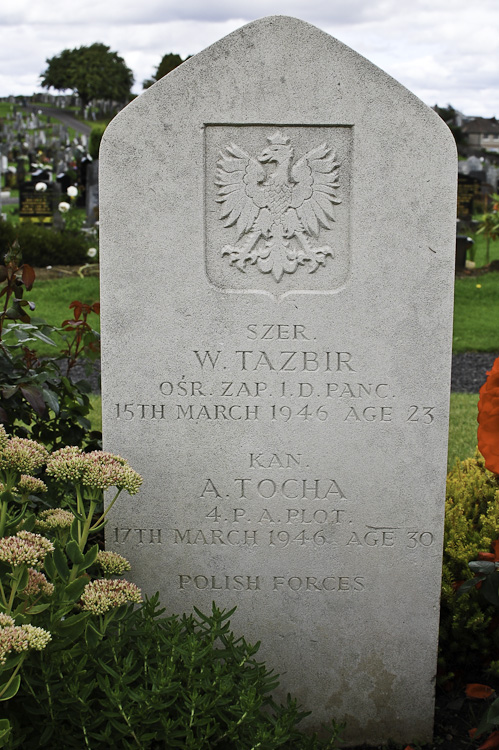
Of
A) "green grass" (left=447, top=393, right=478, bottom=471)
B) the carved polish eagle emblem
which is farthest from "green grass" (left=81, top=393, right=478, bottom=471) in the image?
the carved polish eagle emblem

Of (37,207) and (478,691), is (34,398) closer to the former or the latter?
(478,691)

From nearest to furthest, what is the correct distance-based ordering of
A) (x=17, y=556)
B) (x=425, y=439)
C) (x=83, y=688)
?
1. (x=17, y=556)
2. (x=83, y=688)
3. (x=425, y=439)

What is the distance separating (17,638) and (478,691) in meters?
2.15

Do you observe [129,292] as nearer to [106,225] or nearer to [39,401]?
[106,225]

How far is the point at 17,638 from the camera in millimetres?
1736

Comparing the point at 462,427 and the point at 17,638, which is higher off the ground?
the point at 17,638

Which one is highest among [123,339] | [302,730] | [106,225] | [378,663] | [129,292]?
[106,225]

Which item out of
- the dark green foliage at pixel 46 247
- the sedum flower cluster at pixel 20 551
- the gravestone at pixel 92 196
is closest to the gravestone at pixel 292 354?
the sedum flower cluster at pixel 20 551

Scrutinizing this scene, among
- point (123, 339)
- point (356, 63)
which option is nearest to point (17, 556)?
point (123, 339)

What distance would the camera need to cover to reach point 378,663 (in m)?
3.06

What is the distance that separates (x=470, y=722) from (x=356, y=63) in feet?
8.44

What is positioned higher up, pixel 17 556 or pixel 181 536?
pixel 17 556

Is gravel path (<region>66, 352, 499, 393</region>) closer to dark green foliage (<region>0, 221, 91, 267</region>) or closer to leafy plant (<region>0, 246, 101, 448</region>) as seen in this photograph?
leafy plant (<region>0, 246, 101, 448</region>)

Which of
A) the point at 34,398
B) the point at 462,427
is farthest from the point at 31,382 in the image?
the point at 462,427
